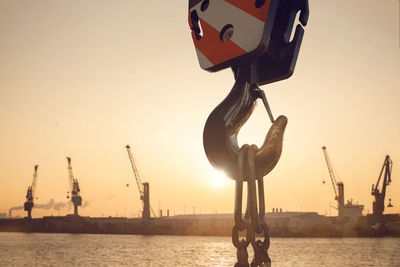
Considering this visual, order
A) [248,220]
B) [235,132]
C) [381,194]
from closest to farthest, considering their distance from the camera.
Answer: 1. [248,220]
2. [235,132]
3. [381,194]

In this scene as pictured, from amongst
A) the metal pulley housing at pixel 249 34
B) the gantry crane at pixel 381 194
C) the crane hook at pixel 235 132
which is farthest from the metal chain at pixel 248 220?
the gantry crane at pixel 381 194

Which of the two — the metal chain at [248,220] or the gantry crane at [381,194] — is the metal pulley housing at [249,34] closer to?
the metal chain at [248,220]

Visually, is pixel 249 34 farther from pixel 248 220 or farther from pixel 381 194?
pixel 381 194

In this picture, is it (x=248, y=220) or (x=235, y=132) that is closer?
(x=248, y=220)

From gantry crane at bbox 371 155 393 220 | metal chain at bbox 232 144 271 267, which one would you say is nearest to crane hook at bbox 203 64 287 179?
metal chain at bbox 232 144 271 267

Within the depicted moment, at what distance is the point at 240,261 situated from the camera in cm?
257

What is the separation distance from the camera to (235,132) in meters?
→ 2.84

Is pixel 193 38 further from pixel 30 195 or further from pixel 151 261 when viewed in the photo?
pixel 30 195

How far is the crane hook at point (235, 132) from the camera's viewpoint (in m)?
2.71

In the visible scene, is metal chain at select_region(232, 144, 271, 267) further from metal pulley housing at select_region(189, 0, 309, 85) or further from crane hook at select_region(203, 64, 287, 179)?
metal pulley housing at select_region(189, 0, 309, 85)

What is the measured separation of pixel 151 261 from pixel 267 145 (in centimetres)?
5390

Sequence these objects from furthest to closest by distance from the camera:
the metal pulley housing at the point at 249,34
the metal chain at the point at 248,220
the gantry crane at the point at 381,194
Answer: the gantry crane at the point at 381,194
the metal pulley housing at the point at 249,34
the metal chain at the point at 248,220

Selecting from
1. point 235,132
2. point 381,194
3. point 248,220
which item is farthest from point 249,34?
point 381,194

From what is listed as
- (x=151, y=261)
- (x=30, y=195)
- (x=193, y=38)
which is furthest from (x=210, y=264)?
(x=30, y=195)
